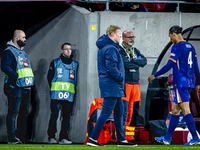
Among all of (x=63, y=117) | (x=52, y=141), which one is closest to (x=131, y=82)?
(x=63, y=117)

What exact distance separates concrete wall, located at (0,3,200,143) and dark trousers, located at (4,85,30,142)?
16 centimetres

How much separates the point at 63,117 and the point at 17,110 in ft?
2.87

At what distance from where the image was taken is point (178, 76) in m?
5.65

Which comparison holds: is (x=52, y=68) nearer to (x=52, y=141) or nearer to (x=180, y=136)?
(x=52, y=141)

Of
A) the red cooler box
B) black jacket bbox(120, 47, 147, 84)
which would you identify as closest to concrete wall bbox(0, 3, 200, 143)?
black jacket bbox(120, 47, 147, 84)

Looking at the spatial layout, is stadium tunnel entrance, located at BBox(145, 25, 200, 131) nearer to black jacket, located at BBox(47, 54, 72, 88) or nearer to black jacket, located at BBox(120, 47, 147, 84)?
black jacket, located at BBox(120, 47, 147, 84)

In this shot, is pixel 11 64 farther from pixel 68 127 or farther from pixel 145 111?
pixel 145 111

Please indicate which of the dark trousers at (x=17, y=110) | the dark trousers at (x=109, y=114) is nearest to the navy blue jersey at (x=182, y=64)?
the dark trousers at (x=109, y=114)

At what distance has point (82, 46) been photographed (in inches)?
263

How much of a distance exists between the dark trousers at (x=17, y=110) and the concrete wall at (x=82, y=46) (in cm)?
16

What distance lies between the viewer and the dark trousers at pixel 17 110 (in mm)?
6344

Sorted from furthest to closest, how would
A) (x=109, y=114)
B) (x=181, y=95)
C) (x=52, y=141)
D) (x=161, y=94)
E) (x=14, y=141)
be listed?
(x=161, y=94) → (x=52, y=141) → (x=14, y=141) → (x=181, y=95) → (x=109, y=114)

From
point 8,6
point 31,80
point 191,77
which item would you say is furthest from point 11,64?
point 191,77

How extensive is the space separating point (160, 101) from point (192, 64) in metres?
1.21
